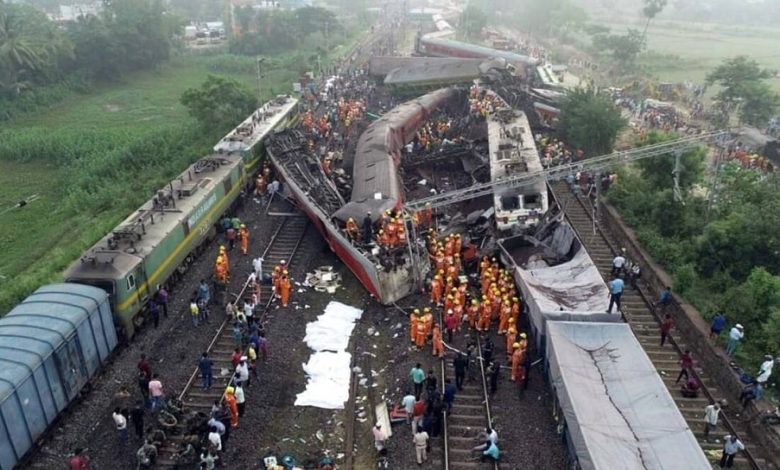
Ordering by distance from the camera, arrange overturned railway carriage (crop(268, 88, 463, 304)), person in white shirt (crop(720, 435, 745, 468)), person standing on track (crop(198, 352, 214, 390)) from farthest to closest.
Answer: overturned railway carriage (crop(268, 88, 463, 304)), person standing on track (crop(198, 352, 214, 390)), person in white shirt (crop(720, 435, 745, 468))

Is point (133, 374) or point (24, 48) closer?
point (133, 374)

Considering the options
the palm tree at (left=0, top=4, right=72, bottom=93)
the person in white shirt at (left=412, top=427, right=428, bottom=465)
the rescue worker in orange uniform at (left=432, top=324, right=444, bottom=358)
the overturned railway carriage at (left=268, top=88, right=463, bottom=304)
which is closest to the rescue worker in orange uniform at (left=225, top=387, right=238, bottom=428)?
the person in white shirt at (left=412, top=427, right=428, bottom=465)

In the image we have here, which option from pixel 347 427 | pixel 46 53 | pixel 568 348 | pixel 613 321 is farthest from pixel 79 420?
pixel 46 53

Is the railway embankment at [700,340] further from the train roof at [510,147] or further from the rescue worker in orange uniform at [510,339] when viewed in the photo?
the rescue worker in orange uniform at [510,339]

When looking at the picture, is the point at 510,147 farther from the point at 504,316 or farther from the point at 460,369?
the point at 460,369

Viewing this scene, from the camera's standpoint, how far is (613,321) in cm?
1324

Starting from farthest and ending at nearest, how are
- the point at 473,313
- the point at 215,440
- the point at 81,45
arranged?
the point at 81,45
the point at 473,313
the point at 215,440

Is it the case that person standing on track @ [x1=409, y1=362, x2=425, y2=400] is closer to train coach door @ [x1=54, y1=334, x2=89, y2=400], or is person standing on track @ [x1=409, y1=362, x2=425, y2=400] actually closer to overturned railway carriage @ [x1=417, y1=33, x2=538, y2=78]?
train coach door @ [x1=54, y1=334, x2=89, y2=400]

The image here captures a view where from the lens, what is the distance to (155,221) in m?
17.5

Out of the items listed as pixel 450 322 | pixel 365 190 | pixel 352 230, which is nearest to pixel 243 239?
pixel 352 230

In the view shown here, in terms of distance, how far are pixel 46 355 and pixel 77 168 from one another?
70.6 ft

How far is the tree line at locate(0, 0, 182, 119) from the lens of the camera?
4497cm

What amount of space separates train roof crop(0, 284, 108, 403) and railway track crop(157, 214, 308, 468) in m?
2.66

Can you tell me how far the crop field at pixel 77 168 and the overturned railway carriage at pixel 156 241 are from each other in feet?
9.36
